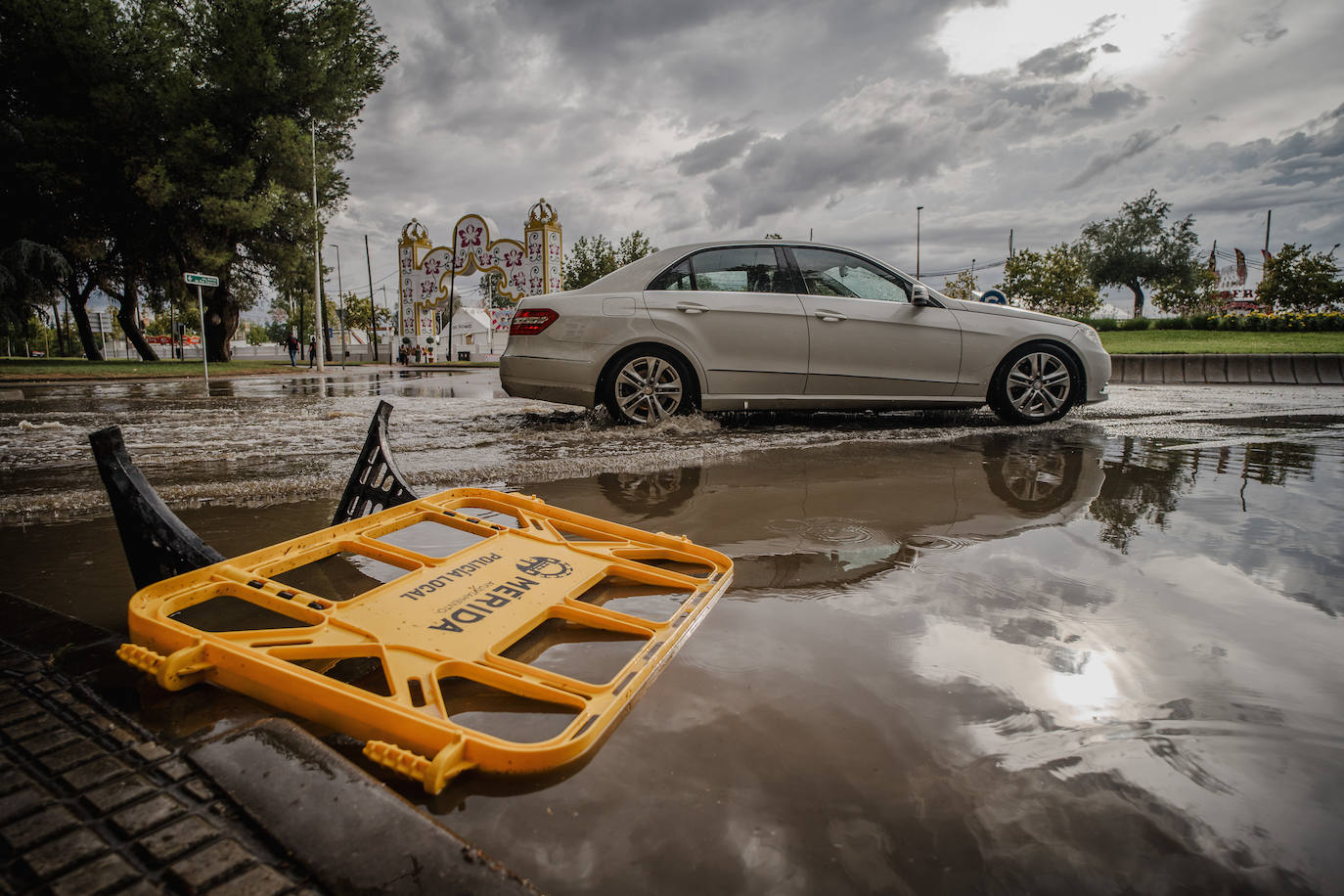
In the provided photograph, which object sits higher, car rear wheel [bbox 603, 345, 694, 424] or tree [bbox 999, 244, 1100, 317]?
tree [bbox 999, 244, 1100, 317]

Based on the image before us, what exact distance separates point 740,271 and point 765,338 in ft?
2.01

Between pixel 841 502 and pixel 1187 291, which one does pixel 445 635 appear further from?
pixel 1187 291

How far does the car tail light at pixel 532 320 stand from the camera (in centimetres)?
553

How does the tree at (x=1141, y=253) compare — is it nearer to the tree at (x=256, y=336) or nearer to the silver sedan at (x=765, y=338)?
the silver sedan at (x=765, y=338)

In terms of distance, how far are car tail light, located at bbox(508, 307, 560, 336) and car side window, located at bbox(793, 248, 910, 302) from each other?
2041 mm

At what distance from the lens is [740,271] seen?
563cm

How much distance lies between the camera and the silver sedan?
5.45 m

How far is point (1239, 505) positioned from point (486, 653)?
3367 mm

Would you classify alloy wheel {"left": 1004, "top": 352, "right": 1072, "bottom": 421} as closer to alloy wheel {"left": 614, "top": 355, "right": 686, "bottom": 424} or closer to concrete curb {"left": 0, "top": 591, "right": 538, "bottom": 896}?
alloy wheel {"left": 614, "top": 355, "right": 686, "bottom": 424}

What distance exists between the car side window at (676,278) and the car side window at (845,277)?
90 cm

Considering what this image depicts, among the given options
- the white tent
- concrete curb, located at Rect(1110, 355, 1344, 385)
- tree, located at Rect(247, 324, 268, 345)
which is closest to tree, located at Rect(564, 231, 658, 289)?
the white tent

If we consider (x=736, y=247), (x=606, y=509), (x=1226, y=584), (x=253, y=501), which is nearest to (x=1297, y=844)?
(x=1226, y=584)

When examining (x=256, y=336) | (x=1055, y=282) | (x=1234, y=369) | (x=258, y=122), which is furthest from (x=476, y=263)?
(x=256, y=336)

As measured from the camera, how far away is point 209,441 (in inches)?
200
